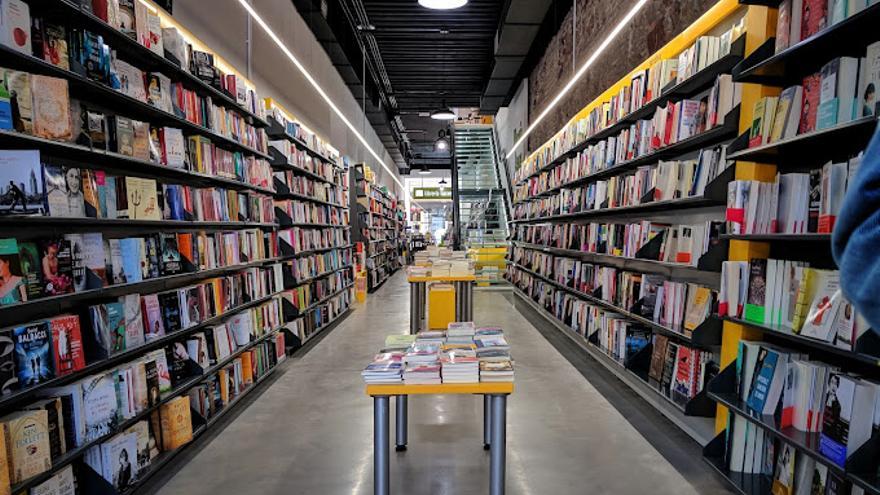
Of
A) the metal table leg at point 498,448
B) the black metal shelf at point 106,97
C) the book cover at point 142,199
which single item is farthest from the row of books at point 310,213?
the metal table leg at point 498,448

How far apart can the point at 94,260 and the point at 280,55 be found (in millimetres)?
4315

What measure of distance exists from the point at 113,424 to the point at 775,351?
10.5 feet

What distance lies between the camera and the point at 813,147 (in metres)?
2.31

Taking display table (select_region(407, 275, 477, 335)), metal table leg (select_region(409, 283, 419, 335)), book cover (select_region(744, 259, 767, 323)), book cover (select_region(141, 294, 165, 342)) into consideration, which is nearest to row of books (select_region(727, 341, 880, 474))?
book cover (select_region(744, 259, 767, 323))

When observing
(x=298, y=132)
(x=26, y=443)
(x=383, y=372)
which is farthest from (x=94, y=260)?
(x=298, y=132)

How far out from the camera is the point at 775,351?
2.24 m

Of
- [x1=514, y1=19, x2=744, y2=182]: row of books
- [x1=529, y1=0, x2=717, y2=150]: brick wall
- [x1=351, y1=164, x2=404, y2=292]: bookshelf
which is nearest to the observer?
[x1=514, y1=19, x2=744, y2=182]: row of books

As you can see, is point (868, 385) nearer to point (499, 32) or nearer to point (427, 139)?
point (499, 32)

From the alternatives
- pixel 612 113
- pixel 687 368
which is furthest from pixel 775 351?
pixel 612 113

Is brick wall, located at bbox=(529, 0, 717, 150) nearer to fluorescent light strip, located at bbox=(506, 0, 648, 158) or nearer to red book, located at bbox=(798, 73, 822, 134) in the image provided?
fluorescent light strip, located at bbox=(506, 0, 648, 158)

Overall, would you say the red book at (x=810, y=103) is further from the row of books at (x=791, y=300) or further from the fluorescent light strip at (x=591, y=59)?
the fluorescent light strip at (x=591, y=59)

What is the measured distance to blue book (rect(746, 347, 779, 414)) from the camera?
2.25 metres

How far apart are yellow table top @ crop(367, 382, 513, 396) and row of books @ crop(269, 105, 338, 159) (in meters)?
3.79

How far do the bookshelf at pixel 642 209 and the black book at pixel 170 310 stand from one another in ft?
10.4
